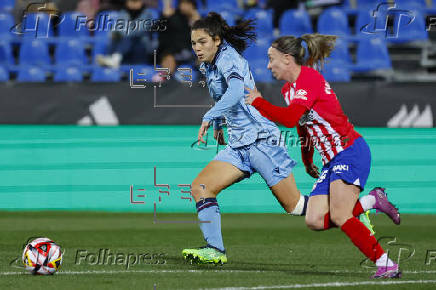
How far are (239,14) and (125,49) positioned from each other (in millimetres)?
2331

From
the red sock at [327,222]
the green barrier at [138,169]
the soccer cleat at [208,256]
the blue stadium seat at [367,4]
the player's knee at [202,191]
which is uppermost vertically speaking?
the blue stadium seat at [367,4]

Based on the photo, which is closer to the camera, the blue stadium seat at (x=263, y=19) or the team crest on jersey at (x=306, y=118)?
the team crest on jersey at (x=306, y=118)

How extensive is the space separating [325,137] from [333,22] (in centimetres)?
884

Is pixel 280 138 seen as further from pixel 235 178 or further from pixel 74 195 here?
pixel 74 195

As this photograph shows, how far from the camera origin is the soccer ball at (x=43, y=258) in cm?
712

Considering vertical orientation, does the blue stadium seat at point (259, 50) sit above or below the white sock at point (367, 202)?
above

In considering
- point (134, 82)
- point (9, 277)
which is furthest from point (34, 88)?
point (9, 277)

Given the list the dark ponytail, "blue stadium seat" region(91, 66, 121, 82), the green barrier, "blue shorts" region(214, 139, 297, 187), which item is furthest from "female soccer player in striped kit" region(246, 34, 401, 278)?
"blue stadium seat" region(91, 66, 121, 82)

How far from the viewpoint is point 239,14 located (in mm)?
16047

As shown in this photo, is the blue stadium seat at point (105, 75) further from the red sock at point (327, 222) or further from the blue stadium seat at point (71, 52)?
the red sock at point (327, 222)

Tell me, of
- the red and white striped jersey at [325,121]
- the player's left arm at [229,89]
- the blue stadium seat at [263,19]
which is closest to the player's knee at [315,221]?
the red and white striped jersey at [325,121]

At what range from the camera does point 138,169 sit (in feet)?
42.7

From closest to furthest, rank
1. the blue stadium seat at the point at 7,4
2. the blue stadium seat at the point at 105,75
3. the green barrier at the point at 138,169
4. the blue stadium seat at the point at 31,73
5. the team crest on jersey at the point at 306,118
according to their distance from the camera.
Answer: the team crest on jersey at the point at 306,118 → the green barrier at the point at 138,169 → the blue stadium seat at the point at 105,75 → the blue stadium seat at the point at 31,73 → the blue stadium seat at the point at 7,4

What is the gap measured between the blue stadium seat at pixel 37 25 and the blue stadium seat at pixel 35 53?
0.14m
